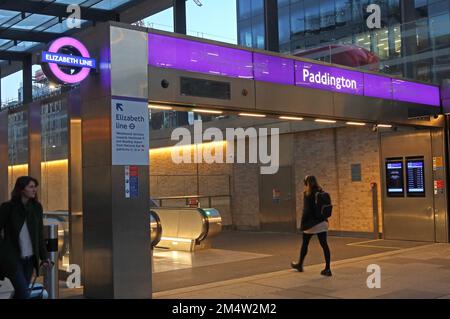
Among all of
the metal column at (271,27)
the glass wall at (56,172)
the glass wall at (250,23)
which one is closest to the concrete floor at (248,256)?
the glass wall at (56,172)

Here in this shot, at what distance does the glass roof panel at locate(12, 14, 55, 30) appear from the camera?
66.0ft

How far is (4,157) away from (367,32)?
10510 millimetres

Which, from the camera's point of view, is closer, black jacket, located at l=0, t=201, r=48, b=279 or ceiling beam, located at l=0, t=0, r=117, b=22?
black jacket, located at l=0, t=201, r=48, b=279

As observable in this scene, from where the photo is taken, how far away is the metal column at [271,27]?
733 inches

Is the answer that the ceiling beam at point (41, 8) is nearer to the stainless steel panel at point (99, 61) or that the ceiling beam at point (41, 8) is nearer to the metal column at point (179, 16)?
Answer: the metal column at point (179, 16)

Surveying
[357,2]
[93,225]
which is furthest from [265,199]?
[357,2]

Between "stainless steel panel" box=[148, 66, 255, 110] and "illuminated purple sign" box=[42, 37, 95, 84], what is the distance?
89 centimetres

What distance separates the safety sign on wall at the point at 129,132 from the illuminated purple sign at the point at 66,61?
1.93 feet

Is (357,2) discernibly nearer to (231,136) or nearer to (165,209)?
(231,136)

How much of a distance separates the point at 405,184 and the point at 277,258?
14.0 ft

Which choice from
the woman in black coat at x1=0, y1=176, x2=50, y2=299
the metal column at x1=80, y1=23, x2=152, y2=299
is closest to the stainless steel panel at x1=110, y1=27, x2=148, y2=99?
the metal column at x1=80, y1=23, x2=152, y2=299

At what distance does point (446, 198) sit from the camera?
12.8 m

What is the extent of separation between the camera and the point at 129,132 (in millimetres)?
7352

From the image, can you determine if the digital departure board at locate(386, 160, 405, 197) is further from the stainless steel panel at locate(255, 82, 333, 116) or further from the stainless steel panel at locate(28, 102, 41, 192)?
the stainless steel panel at locate(28, 102, 41, 192)
